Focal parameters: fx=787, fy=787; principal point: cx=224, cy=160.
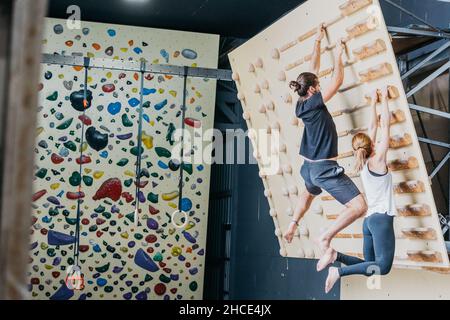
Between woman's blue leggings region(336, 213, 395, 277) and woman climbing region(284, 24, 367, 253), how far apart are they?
20cm

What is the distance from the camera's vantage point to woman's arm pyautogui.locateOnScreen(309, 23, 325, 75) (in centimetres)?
634

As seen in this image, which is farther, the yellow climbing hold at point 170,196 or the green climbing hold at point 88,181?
the yellow climbing hold at point 170,196

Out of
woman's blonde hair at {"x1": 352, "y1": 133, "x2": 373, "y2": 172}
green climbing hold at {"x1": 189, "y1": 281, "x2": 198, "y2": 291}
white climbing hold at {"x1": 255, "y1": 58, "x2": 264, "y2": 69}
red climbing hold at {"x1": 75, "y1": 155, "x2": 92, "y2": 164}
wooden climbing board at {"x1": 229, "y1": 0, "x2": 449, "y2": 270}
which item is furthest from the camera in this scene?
green climbing hold at {"x1": 189, "y1": 281, "x2": 198, "y2": 291}

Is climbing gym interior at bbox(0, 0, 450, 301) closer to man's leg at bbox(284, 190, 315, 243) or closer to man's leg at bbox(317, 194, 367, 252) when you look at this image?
man's leg at bbox(284, 190, 315, 243)

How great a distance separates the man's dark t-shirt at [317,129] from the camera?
6.66 metres

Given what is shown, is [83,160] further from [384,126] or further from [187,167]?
[384,126]

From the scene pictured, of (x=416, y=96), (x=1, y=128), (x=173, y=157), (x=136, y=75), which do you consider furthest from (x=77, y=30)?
(x=1, y=128)

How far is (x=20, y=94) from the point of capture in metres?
1.30

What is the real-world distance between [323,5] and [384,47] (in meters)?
0.83

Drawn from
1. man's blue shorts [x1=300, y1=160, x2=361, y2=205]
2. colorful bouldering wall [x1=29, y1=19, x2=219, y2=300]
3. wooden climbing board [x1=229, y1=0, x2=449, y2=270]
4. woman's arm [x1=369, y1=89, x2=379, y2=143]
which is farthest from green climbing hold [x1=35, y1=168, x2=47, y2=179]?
woman's arm [x1=369, y1=89, x2=379, y2=143]

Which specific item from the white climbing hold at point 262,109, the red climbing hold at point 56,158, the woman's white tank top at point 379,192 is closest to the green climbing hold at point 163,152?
the red climbing hold at point 56,158

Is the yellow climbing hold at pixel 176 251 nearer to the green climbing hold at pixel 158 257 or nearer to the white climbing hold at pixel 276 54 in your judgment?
the green climbing hold at pixel 158 257

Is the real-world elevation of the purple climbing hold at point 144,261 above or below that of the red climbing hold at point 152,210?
below
